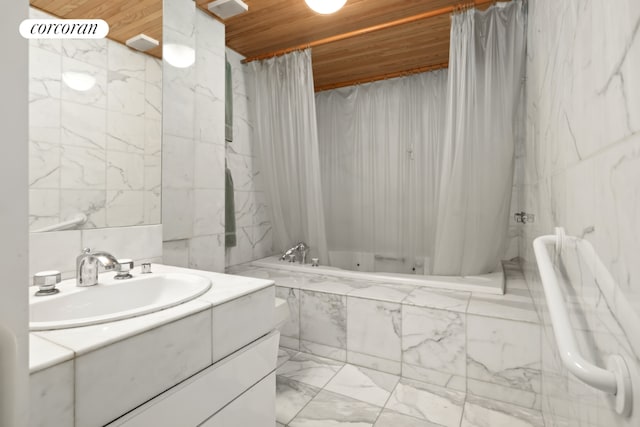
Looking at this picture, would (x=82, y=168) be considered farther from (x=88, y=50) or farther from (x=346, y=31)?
(x=346, y=31)

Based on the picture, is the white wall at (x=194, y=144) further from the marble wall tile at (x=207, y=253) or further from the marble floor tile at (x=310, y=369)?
the marble floor tile at (x=310, y=369)

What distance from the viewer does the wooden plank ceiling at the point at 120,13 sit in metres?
1.11

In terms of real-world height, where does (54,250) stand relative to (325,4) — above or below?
below

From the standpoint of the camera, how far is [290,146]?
8.43ft

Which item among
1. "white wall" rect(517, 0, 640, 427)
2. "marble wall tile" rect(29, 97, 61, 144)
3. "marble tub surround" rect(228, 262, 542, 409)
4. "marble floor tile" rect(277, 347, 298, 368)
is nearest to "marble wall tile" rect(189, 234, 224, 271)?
"marble tub surround" rect(228, 262, 542, 409)

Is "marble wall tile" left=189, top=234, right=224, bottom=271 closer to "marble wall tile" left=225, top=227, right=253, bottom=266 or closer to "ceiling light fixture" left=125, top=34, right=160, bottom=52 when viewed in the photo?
"marble wall tile" left=225, top=227, right=253, bottom=266

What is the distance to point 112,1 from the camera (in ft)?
4.22

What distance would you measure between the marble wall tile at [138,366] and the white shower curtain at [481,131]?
1.68 metres

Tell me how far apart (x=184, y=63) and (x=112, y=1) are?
623 millimetres

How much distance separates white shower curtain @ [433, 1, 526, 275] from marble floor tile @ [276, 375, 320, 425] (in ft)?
4.00

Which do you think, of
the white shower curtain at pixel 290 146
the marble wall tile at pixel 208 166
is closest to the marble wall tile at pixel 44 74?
the marble wall tile at pixel 208 166

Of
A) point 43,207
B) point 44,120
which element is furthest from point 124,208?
point 44,120
